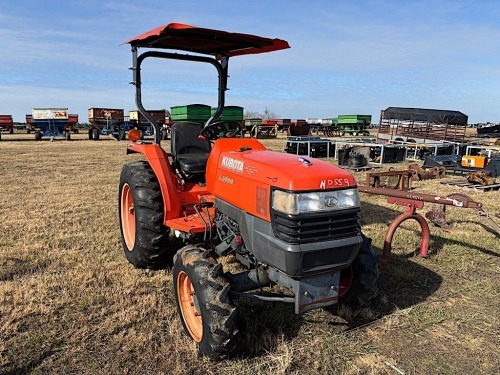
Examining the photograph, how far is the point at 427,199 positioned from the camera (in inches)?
175

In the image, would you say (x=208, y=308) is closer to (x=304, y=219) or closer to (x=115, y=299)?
(x=304, y=219)

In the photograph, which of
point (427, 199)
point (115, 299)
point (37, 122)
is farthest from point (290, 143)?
point (37, 122)

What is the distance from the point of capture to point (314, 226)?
2605mm

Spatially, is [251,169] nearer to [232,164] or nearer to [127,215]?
Result: [232,164]

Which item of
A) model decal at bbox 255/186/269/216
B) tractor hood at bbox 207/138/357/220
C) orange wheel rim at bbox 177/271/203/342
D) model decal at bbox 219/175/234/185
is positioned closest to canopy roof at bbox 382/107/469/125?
tractor hood at bbox 207/138/357/220

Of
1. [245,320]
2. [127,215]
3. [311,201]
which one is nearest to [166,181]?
[127,215]

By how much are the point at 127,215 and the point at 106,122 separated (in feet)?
80.5

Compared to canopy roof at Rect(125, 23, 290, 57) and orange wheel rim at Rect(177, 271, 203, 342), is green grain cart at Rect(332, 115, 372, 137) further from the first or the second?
orange wheel rim at Rect(177, 271, 203, 342)

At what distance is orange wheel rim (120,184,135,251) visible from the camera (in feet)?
15.6

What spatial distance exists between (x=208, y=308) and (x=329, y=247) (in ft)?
2.85

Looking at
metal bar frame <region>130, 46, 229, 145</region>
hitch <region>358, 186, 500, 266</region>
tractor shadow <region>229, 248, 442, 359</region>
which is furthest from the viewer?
hitch <region>358, 186, 500, 266</region>

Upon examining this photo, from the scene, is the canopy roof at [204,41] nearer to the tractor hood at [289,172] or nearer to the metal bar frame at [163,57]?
the metal bar frame at [163,57]

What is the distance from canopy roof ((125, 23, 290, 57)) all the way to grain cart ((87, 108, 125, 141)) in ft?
79.7

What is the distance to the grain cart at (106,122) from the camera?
27.1m
